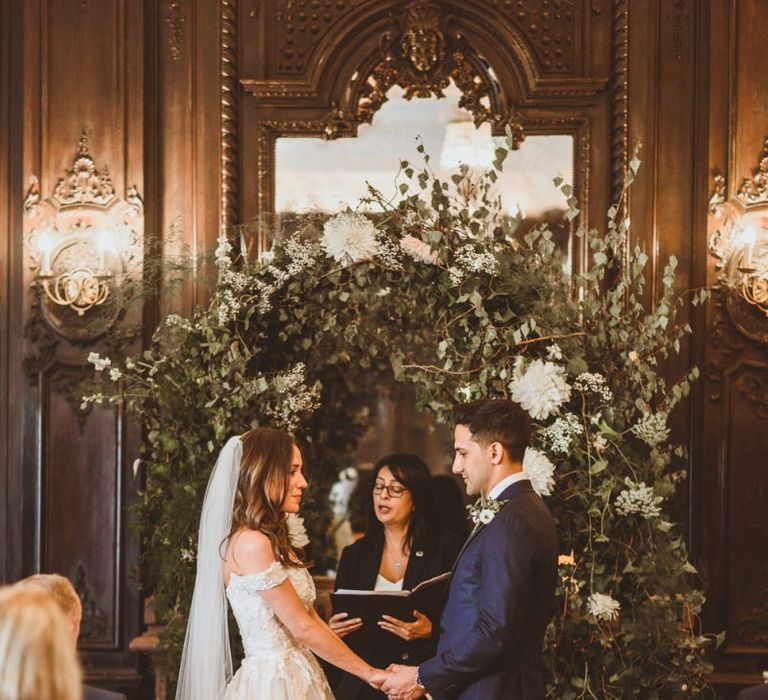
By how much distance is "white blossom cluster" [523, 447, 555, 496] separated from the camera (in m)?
4.05

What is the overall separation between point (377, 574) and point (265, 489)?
3.18 feet

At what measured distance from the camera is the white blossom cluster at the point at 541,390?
13.6 ft

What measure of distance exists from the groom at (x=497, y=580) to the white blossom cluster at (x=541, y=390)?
23.5 inches

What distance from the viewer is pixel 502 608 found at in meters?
3.34

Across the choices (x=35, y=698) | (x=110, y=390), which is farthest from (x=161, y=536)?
(x=35, y=698)

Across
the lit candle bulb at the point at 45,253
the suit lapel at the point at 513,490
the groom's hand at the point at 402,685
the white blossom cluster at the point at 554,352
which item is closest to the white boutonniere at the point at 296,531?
the groom's hand at the point at 402,685

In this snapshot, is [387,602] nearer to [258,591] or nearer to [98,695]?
[258,591]

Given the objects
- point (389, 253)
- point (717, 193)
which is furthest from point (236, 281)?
point (717, 193)

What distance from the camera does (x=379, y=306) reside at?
4734mm

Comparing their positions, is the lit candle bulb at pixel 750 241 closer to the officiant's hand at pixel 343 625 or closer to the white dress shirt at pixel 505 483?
the white dress shirt at pixel 505 483

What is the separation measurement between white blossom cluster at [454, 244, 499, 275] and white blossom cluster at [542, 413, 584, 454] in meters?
0.67

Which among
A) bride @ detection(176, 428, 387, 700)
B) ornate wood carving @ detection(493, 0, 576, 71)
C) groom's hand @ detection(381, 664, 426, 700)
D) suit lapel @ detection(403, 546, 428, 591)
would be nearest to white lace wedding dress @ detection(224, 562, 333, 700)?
bride @ detection(176, 428, 387, 700)

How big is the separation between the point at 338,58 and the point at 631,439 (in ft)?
8.74

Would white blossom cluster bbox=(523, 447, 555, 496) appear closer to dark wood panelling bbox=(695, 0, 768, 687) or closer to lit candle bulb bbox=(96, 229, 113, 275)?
dark wood panelling bbox=(695, 0, 768, 687)
